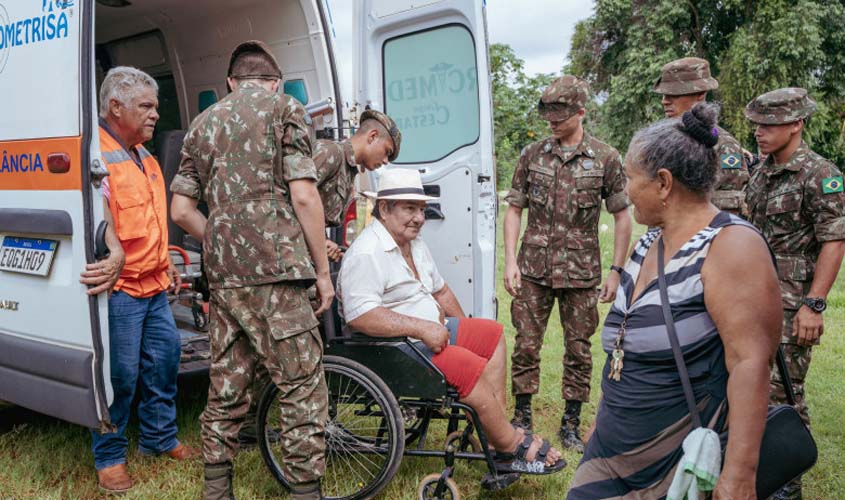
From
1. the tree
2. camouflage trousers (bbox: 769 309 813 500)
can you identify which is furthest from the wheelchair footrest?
the tree

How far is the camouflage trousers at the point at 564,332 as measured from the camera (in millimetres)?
3750

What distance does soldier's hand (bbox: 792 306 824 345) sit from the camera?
299 cm

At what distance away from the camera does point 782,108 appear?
310 centimetres

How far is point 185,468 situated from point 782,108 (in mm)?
3088

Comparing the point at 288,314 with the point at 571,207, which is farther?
the point at 571,207

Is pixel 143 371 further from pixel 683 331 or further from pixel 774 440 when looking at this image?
pixel 774 440

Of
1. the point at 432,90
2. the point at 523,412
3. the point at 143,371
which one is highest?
the point at 432,90

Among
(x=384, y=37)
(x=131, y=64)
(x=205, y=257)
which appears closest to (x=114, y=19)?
(x=131, y=64)

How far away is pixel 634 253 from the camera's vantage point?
202 centimetres

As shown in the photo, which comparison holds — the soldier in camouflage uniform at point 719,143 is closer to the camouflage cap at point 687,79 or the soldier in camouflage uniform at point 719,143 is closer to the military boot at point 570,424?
the camouflage cap at point 687,79

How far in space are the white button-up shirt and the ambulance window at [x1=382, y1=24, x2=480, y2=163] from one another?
93cm

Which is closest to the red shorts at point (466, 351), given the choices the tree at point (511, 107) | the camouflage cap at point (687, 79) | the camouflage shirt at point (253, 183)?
the camouflage shirt at point (253, 183)

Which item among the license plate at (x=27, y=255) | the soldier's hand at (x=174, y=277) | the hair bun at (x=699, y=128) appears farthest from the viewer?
the soldier's hand at (x=174, y=277)

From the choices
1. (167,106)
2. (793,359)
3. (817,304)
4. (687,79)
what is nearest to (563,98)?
(687,79)
